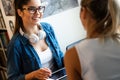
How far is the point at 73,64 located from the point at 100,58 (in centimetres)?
14

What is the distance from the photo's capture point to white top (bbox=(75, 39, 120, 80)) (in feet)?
3.20

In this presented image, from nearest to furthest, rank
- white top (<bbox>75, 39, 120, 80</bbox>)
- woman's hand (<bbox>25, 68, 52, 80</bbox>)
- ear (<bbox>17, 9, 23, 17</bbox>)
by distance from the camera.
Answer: white top (<bbox>75, 39, 120, 80</bbox>), woman's hand (<bbox>25, 68, 52, 80</bbox>), ear (<bbox>17, 9, 23, 17</bbox>)

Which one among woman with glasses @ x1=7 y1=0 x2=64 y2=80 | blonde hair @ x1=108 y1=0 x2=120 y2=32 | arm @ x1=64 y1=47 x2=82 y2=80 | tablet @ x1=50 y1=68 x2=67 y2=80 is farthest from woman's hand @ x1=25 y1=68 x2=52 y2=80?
blonde hair @ x1=108 y1=0 x2=120 y2=32

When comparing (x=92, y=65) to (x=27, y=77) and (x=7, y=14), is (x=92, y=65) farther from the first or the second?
(x=7, y=14)

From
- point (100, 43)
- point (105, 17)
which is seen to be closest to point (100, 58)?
point (100, 43)

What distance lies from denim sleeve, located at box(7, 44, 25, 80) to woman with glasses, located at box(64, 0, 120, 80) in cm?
69

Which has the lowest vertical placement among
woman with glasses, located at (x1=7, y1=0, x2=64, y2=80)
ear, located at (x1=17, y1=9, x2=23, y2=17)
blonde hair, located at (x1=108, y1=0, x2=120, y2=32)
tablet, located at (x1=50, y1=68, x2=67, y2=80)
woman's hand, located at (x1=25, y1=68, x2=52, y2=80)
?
tablet, located at (x1=50, y1=68, x2=67, y2=80)

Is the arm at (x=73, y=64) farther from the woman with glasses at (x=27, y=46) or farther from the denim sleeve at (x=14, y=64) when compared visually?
the denim sleeve at (x=14, y=64)

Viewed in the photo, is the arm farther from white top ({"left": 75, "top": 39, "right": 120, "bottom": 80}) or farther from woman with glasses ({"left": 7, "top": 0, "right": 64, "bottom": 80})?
woman with glasses ({"left": 7, "top": 0, "right": 64, "bottom": 80})

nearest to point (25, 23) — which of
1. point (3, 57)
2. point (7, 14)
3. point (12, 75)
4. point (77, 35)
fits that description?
point (12, 75)

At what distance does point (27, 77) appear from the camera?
62.0 inches

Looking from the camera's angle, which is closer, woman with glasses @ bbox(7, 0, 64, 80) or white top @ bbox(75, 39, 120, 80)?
white top @ bbox(75, 39, 120, 80)

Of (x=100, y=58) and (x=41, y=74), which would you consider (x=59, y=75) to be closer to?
(x=41, y=74)

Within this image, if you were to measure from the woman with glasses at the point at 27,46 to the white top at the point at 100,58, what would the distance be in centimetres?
59
